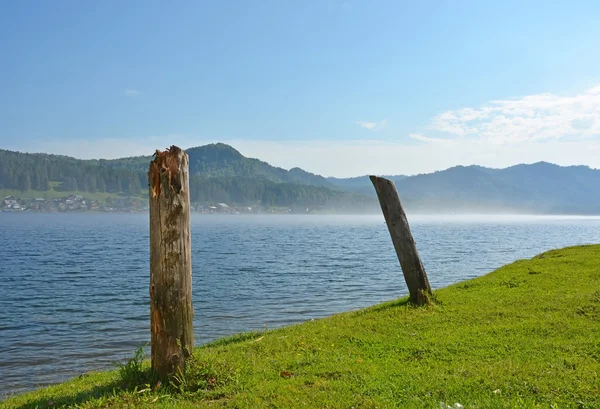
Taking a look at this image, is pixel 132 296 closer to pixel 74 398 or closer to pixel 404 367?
pixel 74 398

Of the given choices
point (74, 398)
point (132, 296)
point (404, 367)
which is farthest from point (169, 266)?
point (132, 296)

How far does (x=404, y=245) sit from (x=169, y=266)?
30.4ft

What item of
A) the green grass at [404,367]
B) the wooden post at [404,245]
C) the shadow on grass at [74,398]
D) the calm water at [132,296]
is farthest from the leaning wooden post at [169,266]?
the wooden post at [404,245]

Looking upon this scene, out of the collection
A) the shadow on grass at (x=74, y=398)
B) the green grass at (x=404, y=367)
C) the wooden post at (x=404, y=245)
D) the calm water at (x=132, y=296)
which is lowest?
the calm water at (x=132, y=296)

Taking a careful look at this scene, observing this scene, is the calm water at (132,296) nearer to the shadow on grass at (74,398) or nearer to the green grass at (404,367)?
the shadow on grass at (74,398)

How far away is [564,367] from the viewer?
872cm

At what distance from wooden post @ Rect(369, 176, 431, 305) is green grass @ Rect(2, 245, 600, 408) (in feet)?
2.90

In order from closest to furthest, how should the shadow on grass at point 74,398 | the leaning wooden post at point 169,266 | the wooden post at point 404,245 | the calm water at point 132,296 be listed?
the shadow on grass at point 74,398 → the leaning wooden post at point 169,266 → the wooden post at point 404,245 → the calm water at point 132,296

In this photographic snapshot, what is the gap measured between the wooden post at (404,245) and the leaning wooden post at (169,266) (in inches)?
339

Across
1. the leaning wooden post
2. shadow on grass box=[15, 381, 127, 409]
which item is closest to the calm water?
shadow on grass box=[15, 381, 127, 409]

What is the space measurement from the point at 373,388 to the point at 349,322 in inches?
246

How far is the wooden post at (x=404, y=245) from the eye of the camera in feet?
50.9

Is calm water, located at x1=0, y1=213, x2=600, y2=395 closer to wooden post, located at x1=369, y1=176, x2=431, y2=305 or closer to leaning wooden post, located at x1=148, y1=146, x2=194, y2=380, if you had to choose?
leaning wooden post, located at x1=148, y1=146, x2=194, y2=380

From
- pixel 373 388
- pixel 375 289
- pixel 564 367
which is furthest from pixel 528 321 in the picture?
pixel 375 289
